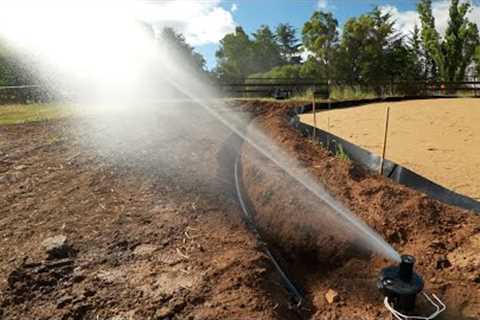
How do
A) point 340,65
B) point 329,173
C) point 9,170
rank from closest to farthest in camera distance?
point 329,173 < point 9,170 < point 340,65

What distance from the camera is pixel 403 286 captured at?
68.1 inches

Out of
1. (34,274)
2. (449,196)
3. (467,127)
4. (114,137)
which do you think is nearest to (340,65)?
(467,127)

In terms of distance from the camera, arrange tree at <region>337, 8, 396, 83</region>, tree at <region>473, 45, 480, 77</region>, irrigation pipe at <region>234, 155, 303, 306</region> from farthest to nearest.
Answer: tree at <region>337, 8, 396, 83</region>
tree at <region>473, 45, 480, 77</region>
irrigation pipe at <region>234, 155, 303, 306</region>

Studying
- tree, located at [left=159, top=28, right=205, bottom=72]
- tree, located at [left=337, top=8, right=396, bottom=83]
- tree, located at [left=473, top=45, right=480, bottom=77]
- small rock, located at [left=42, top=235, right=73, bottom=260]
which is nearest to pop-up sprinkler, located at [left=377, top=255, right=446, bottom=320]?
small rock, located at [left=42, top=235, right=73, bottom=260]

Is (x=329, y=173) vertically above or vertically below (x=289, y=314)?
above

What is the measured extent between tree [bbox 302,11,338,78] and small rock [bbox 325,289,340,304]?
26965 mm

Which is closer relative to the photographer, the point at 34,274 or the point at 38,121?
the point at 34,274

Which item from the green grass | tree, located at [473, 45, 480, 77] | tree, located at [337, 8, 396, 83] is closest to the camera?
the green grass

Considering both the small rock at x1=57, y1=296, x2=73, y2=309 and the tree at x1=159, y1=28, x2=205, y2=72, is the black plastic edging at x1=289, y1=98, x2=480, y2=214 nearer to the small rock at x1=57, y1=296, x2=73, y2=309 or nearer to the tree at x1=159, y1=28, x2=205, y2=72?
the small rock at x1=57, y1=296, x2=73, y2=309

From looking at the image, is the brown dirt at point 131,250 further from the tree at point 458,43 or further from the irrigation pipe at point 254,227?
the tree at point 458,43

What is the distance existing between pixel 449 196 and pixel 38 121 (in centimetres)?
820

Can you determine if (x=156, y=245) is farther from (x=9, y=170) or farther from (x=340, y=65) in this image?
(x=340, y=65)

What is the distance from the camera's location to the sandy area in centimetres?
389

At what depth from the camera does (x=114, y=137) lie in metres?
6.02
